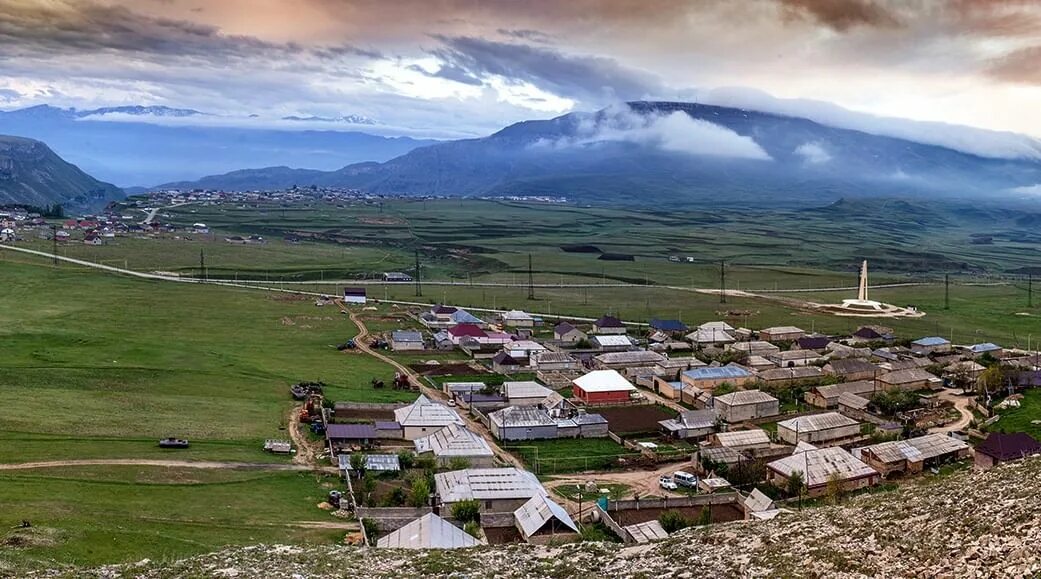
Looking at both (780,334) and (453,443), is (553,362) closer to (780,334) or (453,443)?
(453,443)

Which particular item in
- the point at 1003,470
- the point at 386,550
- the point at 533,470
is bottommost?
the point at 533,470

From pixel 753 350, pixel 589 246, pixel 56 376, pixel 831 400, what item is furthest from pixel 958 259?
pixel 56 376

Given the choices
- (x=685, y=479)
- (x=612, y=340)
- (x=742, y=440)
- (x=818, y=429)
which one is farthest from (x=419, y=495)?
(x=612, y=340)

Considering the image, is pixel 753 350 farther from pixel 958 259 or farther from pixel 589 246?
pixel 958 259

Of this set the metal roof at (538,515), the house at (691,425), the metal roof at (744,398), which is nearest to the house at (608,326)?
the metal roof at (744,398)

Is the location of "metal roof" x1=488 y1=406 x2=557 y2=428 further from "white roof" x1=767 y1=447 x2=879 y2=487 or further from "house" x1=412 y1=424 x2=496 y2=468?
"white roof" x1=767 y1=447 x2=879 y2=487

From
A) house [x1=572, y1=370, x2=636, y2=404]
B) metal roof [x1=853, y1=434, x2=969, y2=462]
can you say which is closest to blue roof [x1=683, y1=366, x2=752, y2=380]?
house [x1=572, y1=370, x2=636, y2=404]
